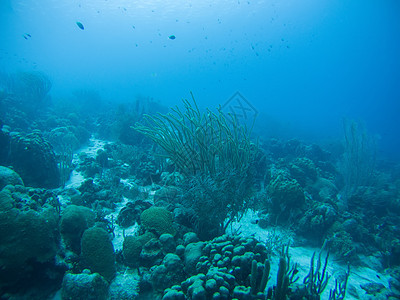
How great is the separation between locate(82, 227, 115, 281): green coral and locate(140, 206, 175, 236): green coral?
2.58ft

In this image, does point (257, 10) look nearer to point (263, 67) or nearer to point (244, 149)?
point (244, 149)

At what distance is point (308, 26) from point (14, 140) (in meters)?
87.5

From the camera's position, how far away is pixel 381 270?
15.8ft

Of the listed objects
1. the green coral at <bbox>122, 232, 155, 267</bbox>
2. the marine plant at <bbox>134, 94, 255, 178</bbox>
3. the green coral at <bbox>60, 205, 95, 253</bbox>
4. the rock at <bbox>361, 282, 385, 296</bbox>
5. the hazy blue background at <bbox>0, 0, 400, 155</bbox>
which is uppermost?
the hazy blue background at <bbox>0, 0, 400, 155</bbox>

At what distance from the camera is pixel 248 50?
102m

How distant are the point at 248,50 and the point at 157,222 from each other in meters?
115

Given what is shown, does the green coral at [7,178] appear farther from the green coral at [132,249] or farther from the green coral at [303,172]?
the green coral at [303,172]

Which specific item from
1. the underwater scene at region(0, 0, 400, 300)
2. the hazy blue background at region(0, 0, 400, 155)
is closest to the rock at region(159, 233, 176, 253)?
the underwater scene at region(0, 0, 400, 300)

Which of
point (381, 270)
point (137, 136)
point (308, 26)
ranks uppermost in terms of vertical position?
point (308, 26)

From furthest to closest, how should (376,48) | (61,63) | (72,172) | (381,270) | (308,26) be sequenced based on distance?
(61,63) < (376,48) < (308,26) < (72,172) < (381,270)

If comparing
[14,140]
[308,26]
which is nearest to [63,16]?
[14,140]

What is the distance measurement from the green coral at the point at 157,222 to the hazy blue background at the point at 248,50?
2715cm

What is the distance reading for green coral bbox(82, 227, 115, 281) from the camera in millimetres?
3102

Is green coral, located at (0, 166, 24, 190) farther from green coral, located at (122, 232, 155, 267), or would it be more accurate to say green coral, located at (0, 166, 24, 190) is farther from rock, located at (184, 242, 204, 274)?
rock, located at (184, 242, 204, 274)
